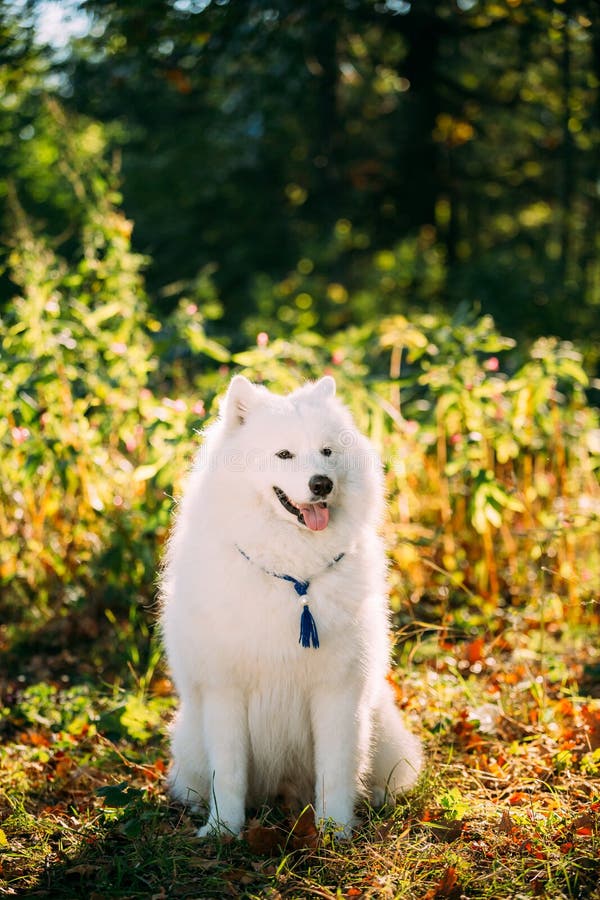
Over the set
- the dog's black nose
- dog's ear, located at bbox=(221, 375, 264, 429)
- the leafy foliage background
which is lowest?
the leafy foliage background

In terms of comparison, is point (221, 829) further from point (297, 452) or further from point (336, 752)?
point (297, 452)

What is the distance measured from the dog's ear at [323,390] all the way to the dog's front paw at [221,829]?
142cm

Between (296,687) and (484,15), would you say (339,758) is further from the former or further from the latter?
(484,15)

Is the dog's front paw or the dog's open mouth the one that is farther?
the dog's front paw

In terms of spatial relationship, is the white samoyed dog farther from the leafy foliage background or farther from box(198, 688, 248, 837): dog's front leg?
the leafy foliage background

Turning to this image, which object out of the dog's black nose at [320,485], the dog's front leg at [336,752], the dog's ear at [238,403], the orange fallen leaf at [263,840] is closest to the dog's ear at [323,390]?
the dog's ear at [238,403]

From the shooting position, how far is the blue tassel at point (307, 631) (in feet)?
8.50

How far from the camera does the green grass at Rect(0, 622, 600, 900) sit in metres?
2.50

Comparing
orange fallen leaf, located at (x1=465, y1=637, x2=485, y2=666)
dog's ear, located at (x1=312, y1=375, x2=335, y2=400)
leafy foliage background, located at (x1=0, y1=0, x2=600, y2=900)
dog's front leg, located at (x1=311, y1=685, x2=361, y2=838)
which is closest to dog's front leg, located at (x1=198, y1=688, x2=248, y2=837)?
leafy foliage background, located at (x1=0, y1=0, x2=600, y2=900)

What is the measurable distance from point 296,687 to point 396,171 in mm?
9979

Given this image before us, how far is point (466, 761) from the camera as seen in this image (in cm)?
328

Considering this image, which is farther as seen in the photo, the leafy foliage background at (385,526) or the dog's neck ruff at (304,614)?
the leafy foliage background at (385,526)

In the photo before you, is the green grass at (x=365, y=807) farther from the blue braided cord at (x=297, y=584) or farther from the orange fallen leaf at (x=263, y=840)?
the blue braided cord at (x=297, y=584)

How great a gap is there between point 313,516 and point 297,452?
0.21 meters
